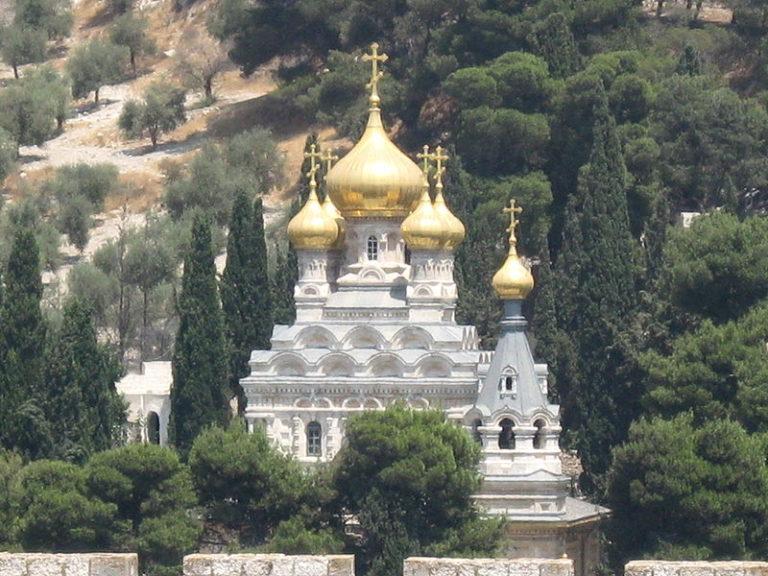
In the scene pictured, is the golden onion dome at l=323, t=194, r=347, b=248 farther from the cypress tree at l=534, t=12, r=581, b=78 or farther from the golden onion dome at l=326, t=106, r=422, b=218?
the cypress tree at l=534, t=12, r=581, b=78

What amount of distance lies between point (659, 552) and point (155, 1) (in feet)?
216

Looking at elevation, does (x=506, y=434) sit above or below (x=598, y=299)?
below

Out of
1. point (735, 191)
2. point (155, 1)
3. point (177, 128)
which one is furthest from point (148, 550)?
point (155, 1)

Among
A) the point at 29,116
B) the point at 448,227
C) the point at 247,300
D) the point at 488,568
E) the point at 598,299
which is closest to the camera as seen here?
the point at 488,568

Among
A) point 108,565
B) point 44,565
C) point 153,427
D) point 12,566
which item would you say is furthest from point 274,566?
point 153,427

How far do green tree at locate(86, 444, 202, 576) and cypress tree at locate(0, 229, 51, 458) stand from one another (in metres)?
5.95

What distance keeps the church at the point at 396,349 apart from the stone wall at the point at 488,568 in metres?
33.1

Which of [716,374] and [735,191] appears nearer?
[716,374]

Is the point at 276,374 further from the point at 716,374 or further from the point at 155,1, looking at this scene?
the point at 155,1

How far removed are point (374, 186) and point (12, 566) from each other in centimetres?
3969

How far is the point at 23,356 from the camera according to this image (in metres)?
68.8

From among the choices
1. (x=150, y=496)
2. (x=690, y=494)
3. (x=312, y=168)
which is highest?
(x=312, y=168)

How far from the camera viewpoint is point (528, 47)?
298 feet

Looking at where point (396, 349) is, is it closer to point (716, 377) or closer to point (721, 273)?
point (721, 273)
